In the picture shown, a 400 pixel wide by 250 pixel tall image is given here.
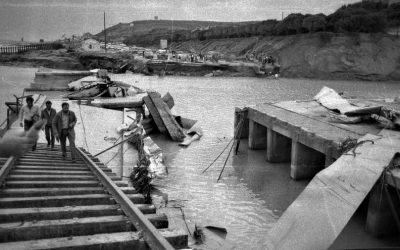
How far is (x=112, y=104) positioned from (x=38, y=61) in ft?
201

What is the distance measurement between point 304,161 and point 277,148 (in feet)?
6.69

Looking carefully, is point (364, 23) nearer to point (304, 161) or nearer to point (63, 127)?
point (304, 161)

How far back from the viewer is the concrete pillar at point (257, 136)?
1535 centimetres

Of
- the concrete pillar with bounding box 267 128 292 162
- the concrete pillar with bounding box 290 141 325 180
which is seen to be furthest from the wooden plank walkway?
the concrete pillar with bounding box 267 128 292 162

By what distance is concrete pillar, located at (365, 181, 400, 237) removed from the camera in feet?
24.4

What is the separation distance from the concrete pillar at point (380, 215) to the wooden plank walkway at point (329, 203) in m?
0.48

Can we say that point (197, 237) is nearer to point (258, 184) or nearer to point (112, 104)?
point (258, 184)

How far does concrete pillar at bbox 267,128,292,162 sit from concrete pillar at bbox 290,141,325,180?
1.78 m

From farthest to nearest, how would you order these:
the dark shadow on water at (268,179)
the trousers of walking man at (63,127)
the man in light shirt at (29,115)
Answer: the dark shadow on water at (268,179)
the man in light shirt at (29,115)
the trousers of walking man at (63,127)

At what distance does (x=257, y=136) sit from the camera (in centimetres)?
1539

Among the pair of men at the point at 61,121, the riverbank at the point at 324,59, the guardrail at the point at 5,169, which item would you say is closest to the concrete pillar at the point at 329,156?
the pair of men at the point at 61,121

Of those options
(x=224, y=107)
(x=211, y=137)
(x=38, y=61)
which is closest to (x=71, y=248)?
(x=211, y=137)

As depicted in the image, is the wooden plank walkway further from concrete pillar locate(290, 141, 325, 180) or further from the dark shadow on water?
concrete pillar locate(290, 141, 325, 180)

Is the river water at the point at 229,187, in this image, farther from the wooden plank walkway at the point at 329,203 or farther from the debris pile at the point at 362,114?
the debris pile at the point at 362,114
